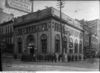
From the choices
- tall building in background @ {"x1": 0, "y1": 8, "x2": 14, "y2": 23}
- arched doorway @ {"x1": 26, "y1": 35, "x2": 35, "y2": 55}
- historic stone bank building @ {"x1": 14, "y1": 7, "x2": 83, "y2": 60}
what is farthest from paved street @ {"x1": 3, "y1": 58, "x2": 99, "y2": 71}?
tall building in background @ {"x1": 0, "y1": 8, "x2": 14, "y2": 23}

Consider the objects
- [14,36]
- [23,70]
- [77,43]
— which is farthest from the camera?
[14,36]

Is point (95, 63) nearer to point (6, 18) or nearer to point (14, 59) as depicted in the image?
point (14, 59)

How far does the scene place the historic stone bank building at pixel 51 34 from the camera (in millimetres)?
4152

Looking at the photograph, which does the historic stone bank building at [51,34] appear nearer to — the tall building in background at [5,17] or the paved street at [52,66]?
the paved street at [52,66]

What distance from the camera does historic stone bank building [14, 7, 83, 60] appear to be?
13.6 ft

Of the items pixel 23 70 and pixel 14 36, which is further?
pixel 14 36

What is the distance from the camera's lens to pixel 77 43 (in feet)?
13.8

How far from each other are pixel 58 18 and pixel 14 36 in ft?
5.65

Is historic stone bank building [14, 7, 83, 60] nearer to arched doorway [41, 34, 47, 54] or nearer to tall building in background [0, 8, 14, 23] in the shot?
arched doorway [41, 34, 47, 54]

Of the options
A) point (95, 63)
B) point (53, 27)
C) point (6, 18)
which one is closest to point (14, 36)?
point (6, 18)

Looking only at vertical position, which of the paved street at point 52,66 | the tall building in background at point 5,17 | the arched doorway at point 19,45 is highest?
the tall building in background at point 5,17

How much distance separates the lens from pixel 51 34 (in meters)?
4.18

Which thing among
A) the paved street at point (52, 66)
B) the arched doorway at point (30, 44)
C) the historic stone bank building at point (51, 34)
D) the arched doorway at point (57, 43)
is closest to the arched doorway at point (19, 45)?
the historic stone bank building at point (51, 34)

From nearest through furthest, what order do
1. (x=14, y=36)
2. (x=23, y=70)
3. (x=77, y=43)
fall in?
1. (x=23, y=70)
2. (x=77, y=43)
3. (x=14, y=36)
